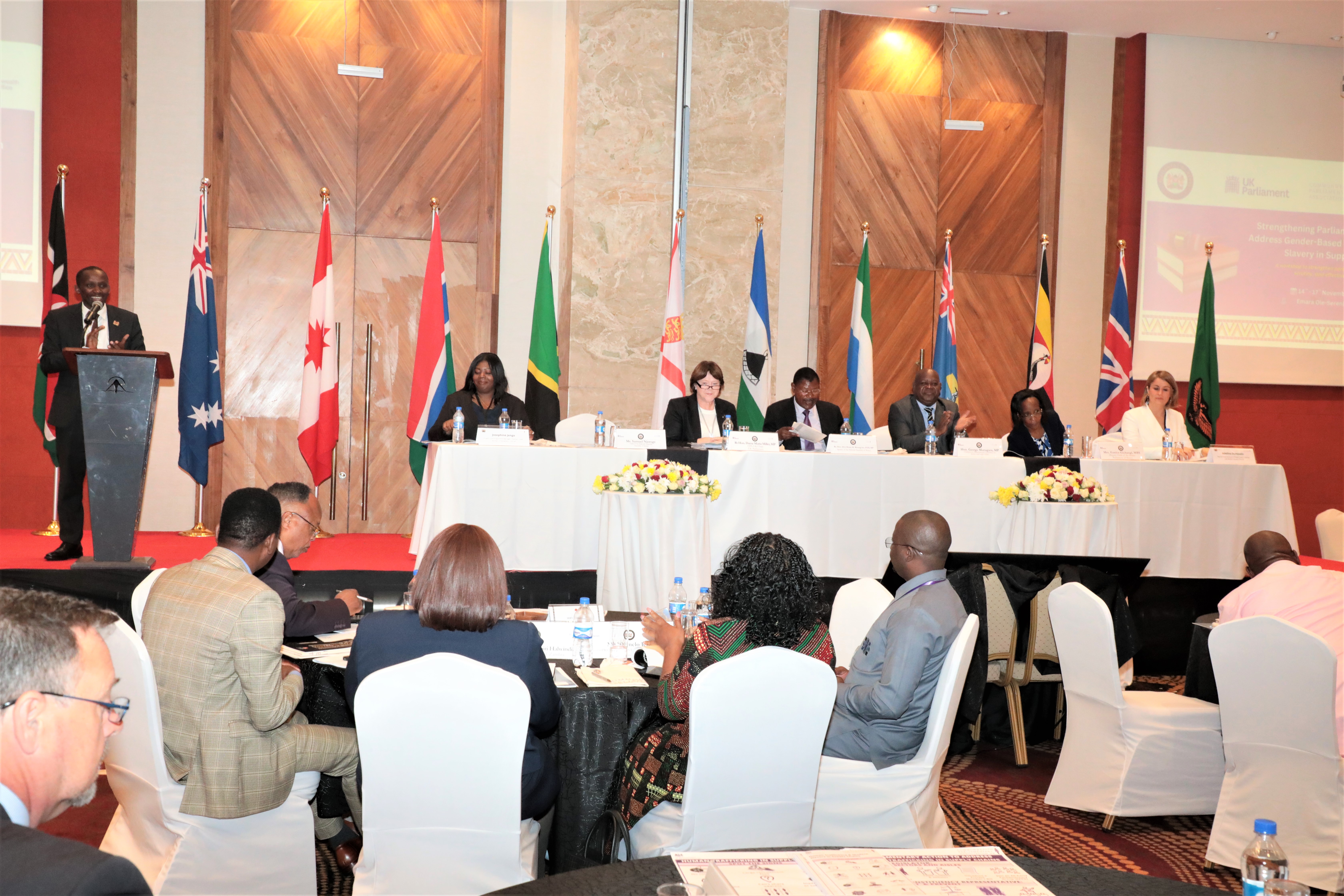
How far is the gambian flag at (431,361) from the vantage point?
291 inches

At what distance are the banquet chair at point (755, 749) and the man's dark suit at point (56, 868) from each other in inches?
63.5

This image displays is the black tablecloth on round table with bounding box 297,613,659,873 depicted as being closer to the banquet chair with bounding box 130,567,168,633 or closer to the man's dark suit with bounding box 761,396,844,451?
the banquet chair with bounding box 130,567,168,633

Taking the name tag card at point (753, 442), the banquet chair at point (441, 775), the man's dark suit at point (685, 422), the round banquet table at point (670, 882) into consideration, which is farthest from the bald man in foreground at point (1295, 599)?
the man's dark suit at point (685, 422)

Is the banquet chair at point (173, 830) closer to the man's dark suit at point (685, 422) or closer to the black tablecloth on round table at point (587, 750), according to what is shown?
the black tablecloth on round table at point (587, 750)

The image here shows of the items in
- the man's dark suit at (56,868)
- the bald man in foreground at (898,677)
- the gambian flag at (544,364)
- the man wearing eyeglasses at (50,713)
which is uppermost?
the gambian flag at (544,364)

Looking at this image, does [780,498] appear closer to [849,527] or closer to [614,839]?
[849,527]

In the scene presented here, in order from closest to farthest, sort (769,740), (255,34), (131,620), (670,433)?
(769,740), (131,620), (670,433), (255,34)

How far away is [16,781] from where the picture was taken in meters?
1.22

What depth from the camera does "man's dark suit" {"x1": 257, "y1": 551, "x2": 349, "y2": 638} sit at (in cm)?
335

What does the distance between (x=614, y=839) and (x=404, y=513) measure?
627 cm

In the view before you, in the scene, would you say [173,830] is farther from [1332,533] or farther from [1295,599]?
[1332,533]

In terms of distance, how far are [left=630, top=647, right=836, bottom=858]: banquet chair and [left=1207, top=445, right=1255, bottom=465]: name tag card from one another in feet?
16.9

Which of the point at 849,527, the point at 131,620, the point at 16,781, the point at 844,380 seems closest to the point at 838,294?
the point at 844,380

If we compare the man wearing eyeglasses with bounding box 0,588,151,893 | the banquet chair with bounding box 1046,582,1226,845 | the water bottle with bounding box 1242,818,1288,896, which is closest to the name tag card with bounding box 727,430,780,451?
the banquet chair with bounding box 1046,582,1226,845
